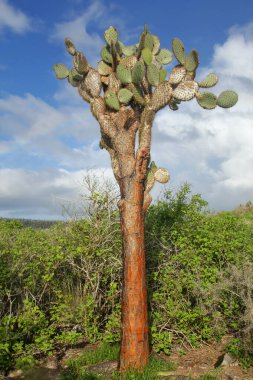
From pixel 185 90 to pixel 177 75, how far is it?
0.31m

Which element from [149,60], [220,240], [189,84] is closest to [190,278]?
[220,240]

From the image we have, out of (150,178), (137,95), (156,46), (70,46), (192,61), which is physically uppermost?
(156,46)

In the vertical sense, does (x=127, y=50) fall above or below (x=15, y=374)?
above

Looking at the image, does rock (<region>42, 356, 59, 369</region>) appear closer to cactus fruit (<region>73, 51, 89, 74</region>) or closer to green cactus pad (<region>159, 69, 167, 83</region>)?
cactus fruit (<region>73, 51, 89, 74</region>)

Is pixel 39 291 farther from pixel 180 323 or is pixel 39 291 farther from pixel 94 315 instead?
pixel 180 323

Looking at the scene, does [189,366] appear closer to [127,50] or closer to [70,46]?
[127,50]

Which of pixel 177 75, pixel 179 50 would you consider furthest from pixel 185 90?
pixel 179 50

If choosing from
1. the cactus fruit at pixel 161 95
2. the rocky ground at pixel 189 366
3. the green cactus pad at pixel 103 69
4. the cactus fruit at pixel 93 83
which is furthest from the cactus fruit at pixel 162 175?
the rocky ground at pixel 189 366

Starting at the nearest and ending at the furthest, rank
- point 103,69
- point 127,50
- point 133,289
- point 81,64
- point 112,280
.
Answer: point 133,289 → point 81,64 → point 103,69 → point 127,50 → point 112,280

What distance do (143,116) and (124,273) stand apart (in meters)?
2.86

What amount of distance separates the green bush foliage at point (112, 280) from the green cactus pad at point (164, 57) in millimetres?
3160

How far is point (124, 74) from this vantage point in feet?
24.3

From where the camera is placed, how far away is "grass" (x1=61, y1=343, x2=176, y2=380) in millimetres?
6648

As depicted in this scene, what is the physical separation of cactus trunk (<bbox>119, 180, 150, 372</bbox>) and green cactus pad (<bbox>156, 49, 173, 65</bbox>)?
9.85ft
